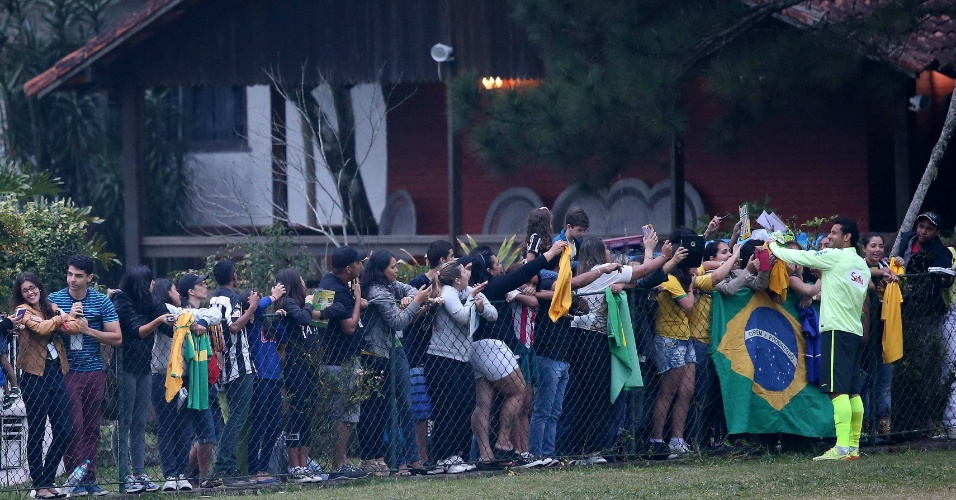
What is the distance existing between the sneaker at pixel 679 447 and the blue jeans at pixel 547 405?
0.93m

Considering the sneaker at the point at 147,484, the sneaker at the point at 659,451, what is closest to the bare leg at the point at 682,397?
the sneaker at the point at 659,451

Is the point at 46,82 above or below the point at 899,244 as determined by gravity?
above

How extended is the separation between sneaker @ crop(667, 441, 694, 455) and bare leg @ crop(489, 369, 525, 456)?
122 centimetres

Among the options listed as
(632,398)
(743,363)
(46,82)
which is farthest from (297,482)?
(46,82)

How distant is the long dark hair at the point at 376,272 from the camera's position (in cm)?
927

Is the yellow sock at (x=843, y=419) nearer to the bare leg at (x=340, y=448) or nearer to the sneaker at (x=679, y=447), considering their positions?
the sneaker at (x=679, y=447)

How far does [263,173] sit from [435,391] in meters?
10.6

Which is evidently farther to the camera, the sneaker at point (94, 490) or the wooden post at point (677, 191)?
the wooden post at point (677, 191)

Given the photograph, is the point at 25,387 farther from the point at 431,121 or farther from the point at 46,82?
the point at 431,121

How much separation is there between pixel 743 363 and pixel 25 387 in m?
5.16

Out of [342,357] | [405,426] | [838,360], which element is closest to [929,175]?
[838,360]

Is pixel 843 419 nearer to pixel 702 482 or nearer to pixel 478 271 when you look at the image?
pixel 702 482

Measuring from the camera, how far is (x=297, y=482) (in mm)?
8922

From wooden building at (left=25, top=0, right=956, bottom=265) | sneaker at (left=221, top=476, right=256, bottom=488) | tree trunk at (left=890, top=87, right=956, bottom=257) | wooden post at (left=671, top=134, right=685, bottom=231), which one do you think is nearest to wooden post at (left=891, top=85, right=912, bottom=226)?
wooden building at (left=25, top=0, right=956, bottom=265)
